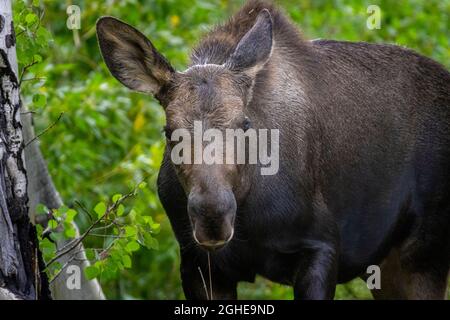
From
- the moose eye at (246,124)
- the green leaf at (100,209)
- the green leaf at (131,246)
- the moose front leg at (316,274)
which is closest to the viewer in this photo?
the moose eye at (246,124)

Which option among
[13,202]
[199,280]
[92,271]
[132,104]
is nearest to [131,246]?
[92,271]

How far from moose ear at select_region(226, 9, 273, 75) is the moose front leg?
1373 millimetres

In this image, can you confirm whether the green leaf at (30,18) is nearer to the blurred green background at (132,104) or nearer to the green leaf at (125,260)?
the green leaf at (125,260)

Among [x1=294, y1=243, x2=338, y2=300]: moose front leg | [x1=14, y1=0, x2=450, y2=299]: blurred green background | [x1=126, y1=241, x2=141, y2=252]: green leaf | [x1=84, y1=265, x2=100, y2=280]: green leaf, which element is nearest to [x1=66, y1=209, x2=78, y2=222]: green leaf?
[x1=84, y1=265, x2=100, y2=280]: green leaf

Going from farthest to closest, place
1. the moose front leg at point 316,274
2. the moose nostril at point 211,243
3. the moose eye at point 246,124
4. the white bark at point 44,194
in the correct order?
1. the white bark at point 44,194
2. the moose front leg at point 316,274
3. the moose eye at point 246,124
4. the moose nostril at point 211,243

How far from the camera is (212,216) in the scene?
6.48 m

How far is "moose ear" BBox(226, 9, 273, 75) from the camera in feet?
24.5

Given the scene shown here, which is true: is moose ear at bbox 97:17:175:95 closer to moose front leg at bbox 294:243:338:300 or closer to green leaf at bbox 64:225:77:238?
green leaf at bbox 64:225:77:238

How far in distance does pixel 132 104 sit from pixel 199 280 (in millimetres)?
6071

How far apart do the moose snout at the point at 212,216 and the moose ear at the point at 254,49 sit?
1.21 metres

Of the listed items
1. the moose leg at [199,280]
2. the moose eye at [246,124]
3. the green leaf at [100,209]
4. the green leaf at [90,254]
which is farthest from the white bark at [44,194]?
the moose eye at [246,124]

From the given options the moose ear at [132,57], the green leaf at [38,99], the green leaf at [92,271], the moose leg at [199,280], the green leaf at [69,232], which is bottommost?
the moose leg at [199,280]

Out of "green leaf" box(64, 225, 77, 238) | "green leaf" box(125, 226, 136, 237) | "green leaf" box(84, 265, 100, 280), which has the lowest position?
"green leaf" box(84, 265, 100, 280)

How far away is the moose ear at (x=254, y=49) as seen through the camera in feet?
24.5
